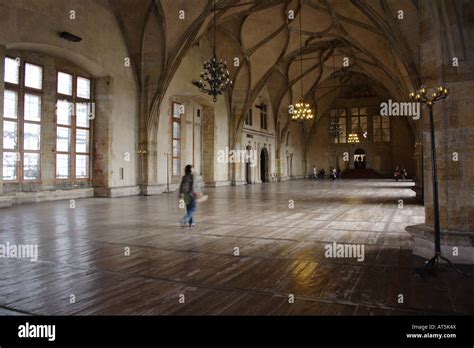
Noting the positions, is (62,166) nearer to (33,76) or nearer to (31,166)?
(31,166)

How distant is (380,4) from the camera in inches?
497

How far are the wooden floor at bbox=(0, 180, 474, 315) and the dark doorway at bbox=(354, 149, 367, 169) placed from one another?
33.0 meters

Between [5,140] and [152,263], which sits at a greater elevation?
[5,140]

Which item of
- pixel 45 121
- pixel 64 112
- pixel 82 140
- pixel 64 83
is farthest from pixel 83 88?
pixel 45 121

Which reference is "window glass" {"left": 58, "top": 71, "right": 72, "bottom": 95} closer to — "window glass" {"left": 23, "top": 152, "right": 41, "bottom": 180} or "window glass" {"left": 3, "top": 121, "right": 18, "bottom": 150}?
"window glass" {"left": 3, "top": 121, "right": 18, "bottom": 150}

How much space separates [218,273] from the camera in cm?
398

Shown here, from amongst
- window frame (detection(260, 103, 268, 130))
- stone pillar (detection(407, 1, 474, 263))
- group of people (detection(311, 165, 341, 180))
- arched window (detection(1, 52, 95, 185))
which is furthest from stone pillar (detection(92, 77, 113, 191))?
group of people (detection(311, 165, 341, 180))

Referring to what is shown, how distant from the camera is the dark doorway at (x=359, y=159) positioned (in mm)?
38681

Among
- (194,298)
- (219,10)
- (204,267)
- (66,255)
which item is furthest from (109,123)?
(194,298)

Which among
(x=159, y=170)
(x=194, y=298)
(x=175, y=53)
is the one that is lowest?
(x=194, y=298)

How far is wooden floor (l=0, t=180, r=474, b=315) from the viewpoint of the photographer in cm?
297

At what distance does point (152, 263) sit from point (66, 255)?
133 cm

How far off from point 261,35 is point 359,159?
2333cm

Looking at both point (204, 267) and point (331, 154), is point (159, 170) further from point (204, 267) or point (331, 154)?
point (331, 154)
